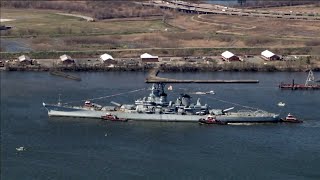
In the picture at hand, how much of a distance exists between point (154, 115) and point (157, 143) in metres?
4.59

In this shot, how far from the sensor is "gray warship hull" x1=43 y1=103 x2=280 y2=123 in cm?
3512

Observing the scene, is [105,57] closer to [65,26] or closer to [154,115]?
[154,115]

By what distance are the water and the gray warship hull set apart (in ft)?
1.36

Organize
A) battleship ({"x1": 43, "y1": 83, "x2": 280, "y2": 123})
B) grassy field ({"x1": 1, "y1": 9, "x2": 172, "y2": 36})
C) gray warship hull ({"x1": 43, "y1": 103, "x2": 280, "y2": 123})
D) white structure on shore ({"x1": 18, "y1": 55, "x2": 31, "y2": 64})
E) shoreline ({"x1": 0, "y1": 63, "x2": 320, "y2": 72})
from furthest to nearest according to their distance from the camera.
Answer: grassy field ({"x1": 1, "y1": 9, "x2": 172, "y2": 36}), white structure on shore ({"x1": 18, "y1": 55, "x2": 31, "y2": 64}), shoreline ({"x1": 0, "y1": 63, "x2": 320, "y2": 72}), battleship ({"x1": 43, "y1": 83, "x2": 280, "y2": 123}), gray warship hull ({"x1": 43, "y1": 103, "x2": 280, "y2": 123})

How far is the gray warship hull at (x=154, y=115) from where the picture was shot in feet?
115

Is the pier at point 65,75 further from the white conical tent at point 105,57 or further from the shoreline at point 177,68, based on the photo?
the white conical tent at point 105,57

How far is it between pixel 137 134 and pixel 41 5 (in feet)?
162

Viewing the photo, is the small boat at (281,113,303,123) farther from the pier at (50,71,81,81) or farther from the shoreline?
the pier at (50,71,81,81)

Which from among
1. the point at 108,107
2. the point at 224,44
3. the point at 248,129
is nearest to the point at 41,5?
the point at 224,44

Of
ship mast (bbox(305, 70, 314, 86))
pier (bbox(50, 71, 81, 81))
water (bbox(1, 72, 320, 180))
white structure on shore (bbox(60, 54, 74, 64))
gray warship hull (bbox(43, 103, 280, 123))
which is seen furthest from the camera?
white structure on shore (bbox(60, 54, 74, 64))

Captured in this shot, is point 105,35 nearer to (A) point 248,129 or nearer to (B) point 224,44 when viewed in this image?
(B) point 224,44

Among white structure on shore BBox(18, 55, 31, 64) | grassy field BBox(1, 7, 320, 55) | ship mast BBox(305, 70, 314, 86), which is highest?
grassy field BBox(1, 7, 320, 55)

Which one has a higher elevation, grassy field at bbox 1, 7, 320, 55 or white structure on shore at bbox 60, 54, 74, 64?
grassy field at bbox 1, 7, 320, 55

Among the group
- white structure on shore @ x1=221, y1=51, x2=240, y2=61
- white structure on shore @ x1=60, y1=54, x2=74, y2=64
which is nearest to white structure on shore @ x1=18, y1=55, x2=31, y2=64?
white structure on shore @ x1=60, y1=54, x2=74, y2=64
